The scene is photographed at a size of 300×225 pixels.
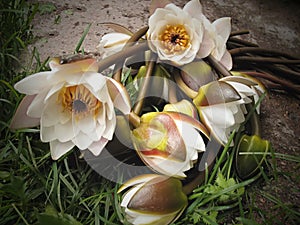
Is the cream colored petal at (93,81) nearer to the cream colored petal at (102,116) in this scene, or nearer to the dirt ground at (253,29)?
the cream colored petal at (102,116)

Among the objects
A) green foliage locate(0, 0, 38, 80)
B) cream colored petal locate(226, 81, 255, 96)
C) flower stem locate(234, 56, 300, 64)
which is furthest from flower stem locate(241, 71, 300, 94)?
green foliage locate(0, 0, 38, 80)

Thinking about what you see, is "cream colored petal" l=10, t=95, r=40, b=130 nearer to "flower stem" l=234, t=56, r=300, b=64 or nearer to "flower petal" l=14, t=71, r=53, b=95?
"flower petal" l=14, t=71, r=53, b=95

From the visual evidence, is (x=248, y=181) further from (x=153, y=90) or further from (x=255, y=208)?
(x=153, y=90)

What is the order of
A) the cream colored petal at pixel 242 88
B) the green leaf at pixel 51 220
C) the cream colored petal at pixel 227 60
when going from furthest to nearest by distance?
the cream colored petal at pixel 227 60 → the cream colored petal at pixel 242 88 → the green leaf at pixel 51 220

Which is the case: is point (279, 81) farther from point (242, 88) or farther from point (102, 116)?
point (102, 116)

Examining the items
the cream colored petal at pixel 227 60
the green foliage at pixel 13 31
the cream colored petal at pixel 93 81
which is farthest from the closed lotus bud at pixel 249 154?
the green foliage at pixel 13 31

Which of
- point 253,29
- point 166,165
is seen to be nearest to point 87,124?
point 166,165

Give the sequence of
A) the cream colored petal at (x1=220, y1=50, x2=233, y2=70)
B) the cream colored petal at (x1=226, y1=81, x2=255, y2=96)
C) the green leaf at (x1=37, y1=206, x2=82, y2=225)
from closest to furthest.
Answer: the green leaf at (x1=37, y1=206, x2=82, y2=225), the cream colored petal at (x1=226, y1=81, x2=255, y2=96), the cream colored petal at (x1=220, y1=50, x2=233, y2=70)
